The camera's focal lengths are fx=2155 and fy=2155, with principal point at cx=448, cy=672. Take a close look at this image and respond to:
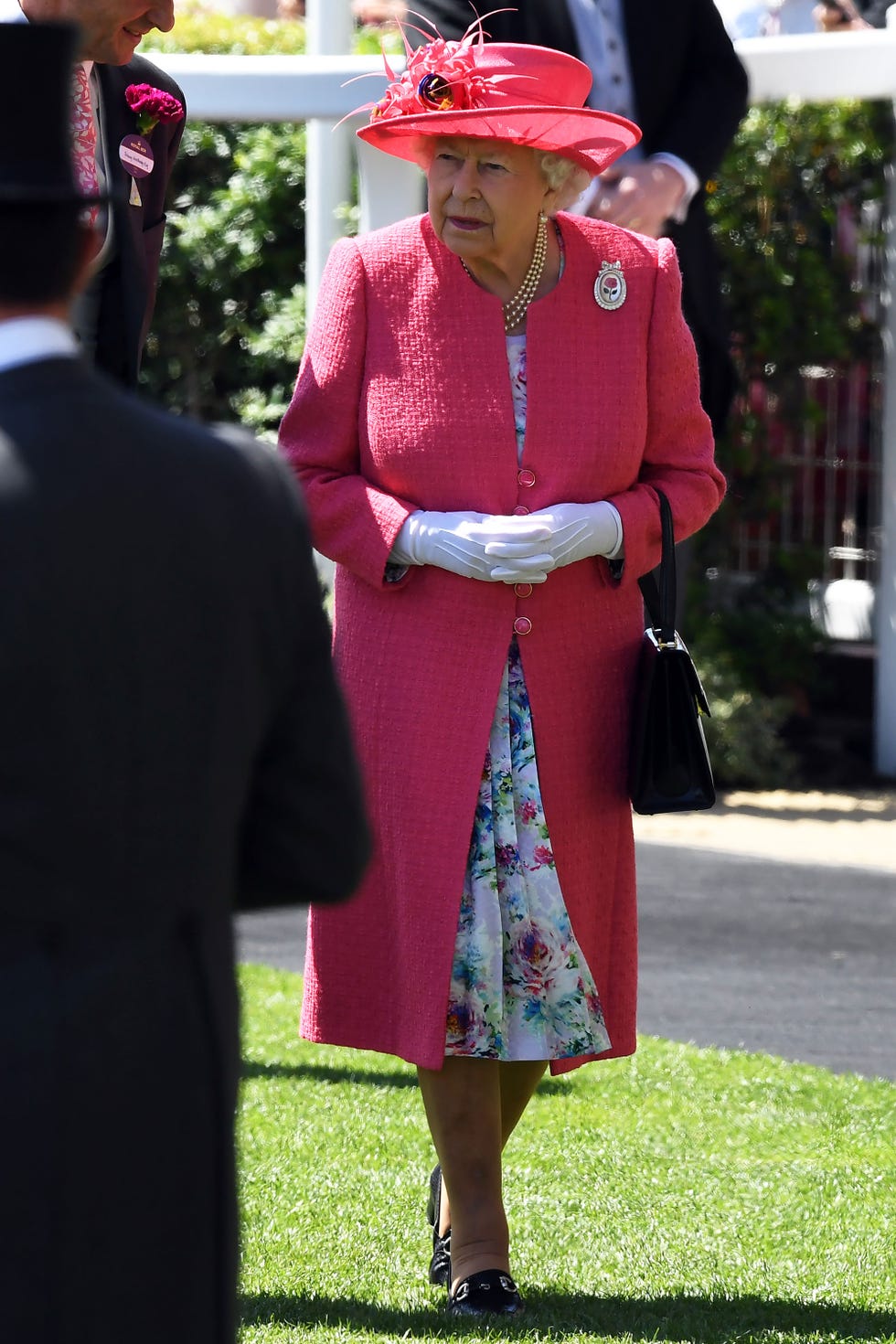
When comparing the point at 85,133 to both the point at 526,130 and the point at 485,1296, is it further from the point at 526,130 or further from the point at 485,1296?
the point at 485,1296

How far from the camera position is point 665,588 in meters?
3.76

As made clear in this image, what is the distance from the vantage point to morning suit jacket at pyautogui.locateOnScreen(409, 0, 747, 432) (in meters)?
5.04

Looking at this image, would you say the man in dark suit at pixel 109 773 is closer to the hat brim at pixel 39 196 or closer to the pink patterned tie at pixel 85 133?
the hat brim at pixel 39 196

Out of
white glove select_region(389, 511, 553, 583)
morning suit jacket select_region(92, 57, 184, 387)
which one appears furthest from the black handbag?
morning suit jacket select_region(92, 57, 184, 387)

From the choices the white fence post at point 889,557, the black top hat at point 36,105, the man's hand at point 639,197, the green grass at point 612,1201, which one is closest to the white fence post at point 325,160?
the white fence post at point 889,557

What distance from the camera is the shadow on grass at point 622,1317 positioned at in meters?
3.46

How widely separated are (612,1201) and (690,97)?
8.67 ft

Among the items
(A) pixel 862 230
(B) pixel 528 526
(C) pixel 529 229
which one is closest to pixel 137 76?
(C) pixel 529 229

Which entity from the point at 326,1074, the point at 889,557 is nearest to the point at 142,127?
the point at 326,1074

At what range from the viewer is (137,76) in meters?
3.69

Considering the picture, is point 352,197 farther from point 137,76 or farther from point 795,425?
point 137,76

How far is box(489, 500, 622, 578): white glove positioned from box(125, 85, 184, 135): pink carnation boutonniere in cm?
92

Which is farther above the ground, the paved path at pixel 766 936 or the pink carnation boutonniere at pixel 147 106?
the pink carnation boutonniere at pixel 147 106

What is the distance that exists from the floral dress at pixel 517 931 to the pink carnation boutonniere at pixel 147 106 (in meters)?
1.08
